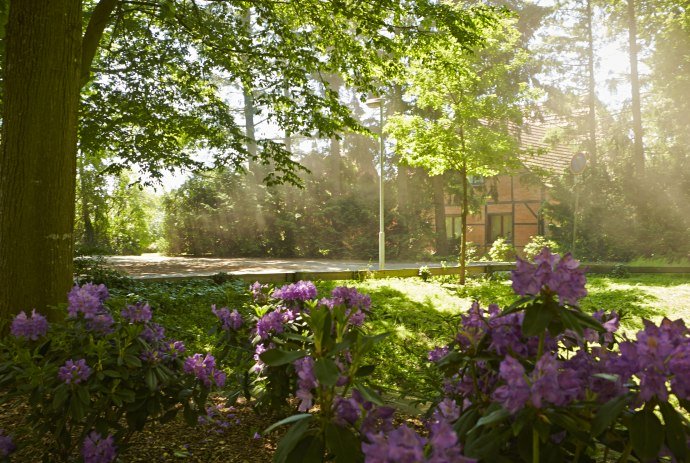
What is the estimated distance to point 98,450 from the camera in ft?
6.83

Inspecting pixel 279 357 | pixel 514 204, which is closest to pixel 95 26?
pixel 279 357

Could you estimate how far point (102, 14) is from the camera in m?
6.34

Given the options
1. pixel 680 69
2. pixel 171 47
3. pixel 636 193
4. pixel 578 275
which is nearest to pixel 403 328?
pixel 578 275

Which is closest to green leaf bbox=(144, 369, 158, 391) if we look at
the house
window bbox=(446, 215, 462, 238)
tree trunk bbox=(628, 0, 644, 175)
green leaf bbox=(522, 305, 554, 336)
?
green leaf bbox=(522, 305, 554, 336)

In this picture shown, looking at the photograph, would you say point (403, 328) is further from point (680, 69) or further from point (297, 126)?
point (680, 69)

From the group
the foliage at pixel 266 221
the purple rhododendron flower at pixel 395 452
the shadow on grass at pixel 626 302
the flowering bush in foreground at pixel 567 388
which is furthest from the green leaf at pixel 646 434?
the foliage at pixel 266 221

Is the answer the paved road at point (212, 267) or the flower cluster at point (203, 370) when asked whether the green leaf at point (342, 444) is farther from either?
the paved road at point (212, 267)

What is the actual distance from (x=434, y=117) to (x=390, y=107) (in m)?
2.36

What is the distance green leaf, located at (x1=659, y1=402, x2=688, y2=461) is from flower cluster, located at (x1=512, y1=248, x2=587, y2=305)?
29 centimetres

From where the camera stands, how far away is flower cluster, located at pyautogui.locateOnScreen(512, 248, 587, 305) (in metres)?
1.21

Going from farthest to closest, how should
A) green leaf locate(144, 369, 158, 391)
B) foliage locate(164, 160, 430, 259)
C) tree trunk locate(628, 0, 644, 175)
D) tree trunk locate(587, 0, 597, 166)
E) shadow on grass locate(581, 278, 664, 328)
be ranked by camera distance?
foliage locate(164, 160, 430, 259)
tree trunk locate(587, 0, 597, 166)
tree trunk locate(628, 0, 644, 175)
shadow on grass locate(581, 278, 664, 328)
green leaf locate(144, 369, 158, 391)

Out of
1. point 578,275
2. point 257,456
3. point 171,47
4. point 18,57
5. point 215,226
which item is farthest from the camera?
point 215,226

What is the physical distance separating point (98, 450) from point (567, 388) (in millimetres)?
1837

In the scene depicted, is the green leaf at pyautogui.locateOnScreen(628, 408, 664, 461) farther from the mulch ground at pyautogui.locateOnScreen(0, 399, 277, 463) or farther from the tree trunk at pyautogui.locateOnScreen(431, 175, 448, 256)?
the tree trunk at pyautogui.locateOnScreen(431, 175, 448, 256)
